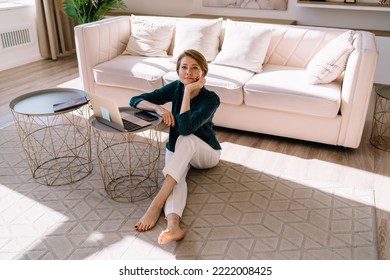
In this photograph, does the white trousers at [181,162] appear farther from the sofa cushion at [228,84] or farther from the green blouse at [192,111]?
the sofa cushion at [228,84]

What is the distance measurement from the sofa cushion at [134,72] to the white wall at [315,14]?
6.35ft

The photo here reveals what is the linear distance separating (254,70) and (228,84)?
370mm

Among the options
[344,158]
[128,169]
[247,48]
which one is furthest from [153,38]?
[344,158]

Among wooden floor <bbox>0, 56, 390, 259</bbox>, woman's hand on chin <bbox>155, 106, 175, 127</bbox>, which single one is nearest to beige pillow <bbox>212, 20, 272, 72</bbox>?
wooden floor <bbox>0, 56, 390, 259</bbox>

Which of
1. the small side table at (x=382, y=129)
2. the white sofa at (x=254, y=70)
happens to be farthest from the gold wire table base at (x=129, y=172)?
the small side table at (x=382, y=129)

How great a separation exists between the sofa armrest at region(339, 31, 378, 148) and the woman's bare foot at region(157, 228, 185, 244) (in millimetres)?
1537

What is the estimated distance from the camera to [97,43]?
3.42 m

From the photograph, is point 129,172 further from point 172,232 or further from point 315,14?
point 315,14

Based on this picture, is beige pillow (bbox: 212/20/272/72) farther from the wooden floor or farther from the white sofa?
the wooden floor

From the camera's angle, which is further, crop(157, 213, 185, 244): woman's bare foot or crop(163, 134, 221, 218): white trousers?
crop(163, 134, 221, 218): white trousers

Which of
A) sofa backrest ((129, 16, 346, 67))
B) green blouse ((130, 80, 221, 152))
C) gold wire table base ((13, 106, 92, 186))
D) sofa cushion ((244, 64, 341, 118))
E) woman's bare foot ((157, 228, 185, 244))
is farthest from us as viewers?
sofa backrest ((129, 16, 346, 67))

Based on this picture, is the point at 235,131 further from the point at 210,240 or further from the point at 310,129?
the point at 210,240

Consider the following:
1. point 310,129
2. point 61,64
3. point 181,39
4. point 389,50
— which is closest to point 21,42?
point 61,64

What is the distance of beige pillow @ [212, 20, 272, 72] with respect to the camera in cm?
317
